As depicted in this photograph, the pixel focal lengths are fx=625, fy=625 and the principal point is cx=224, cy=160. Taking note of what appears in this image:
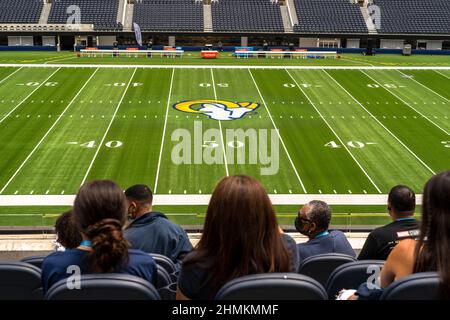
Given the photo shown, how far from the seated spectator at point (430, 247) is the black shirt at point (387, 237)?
1.69 meters

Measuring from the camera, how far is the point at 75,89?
30.4 metres

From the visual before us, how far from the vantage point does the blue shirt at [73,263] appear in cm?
371

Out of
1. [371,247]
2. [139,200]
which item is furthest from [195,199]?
[371,247]

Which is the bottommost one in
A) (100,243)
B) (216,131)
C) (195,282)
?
(216,131)

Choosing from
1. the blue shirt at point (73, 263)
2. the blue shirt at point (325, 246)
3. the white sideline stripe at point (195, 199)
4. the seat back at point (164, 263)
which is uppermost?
the blue shirt at point (73, 263)

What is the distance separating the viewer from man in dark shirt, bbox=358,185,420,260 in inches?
213

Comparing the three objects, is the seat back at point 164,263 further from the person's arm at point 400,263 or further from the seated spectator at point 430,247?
the person's arm at point 400,263

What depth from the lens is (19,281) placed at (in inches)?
156

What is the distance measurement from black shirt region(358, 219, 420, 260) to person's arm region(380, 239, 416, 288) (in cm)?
169

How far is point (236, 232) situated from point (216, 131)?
20.3 m

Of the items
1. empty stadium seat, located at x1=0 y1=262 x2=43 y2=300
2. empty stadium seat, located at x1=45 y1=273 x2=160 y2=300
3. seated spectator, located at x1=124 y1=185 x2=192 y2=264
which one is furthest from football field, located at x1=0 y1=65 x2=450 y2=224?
empty stadium seat, located at x1=45 y1=273 x2=160 y2=300

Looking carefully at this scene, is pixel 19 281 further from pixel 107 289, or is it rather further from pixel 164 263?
pixel 164 263

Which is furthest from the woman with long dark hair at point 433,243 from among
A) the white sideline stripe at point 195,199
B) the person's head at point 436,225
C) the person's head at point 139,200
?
the white sideline stripe at point 195,199

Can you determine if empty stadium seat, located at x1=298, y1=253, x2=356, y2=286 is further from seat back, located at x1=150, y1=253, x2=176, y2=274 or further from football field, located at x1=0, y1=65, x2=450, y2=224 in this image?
football field, located at x1=0, y1=65, x2=450, y2=224
